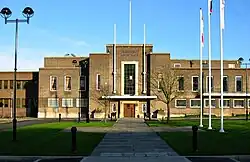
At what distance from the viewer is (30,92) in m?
82.0

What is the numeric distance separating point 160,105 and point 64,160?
5769cm

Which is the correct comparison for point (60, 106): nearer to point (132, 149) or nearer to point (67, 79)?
point (67, 79)

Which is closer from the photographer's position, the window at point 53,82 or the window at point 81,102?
the window at point 81,102

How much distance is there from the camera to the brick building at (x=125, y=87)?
240 feet

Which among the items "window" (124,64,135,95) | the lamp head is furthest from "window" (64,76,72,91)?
the lamp head

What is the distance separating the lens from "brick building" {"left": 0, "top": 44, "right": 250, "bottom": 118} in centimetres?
7312

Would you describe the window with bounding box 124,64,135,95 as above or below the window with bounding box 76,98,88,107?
above

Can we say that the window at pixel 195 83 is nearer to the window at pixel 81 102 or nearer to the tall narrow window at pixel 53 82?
the window at pixel 81 102

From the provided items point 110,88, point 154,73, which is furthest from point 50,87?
point 154,73

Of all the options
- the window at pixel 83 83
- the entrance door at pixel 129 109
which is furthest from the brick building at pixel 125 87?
the window at pixel 83 83

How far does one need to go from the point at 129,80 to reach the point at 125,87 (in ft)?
4.85

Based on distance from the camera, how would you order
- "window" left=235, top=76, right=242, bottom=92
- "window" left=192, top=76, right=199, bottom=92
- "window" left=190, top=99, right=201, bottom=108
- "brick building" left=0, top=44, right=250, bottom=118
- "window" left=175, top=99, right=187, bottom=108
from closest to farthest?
"brick building" left=0, top=44, right=250, bottom=118
"window" left=175, top=99, right=187, bottom=108
"window" left=190, top=99, right=201, bottom=108
"window" left=192, top=76, right=199, bottom=92
"window" left=235, top=76, right=242, bottom=92

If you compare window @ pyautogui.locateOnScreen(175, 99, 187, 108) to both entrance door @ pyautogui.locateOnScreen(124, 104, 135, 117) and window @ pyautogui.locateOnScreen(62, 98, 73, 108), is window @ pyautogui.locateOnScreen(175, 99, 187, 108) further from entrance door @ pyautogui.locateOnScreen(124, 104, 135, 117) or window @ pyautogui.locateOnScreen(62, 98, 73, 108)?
window @ pyautogui.locateOnScreen(62, 98, 73, 108)

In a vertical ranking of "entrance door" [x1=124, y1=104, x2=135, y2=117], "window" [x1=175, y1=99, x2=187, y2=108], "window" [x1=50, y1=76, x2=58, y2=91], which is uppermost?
"window" [x1=50, y1=76, x2=58, y2=91]
